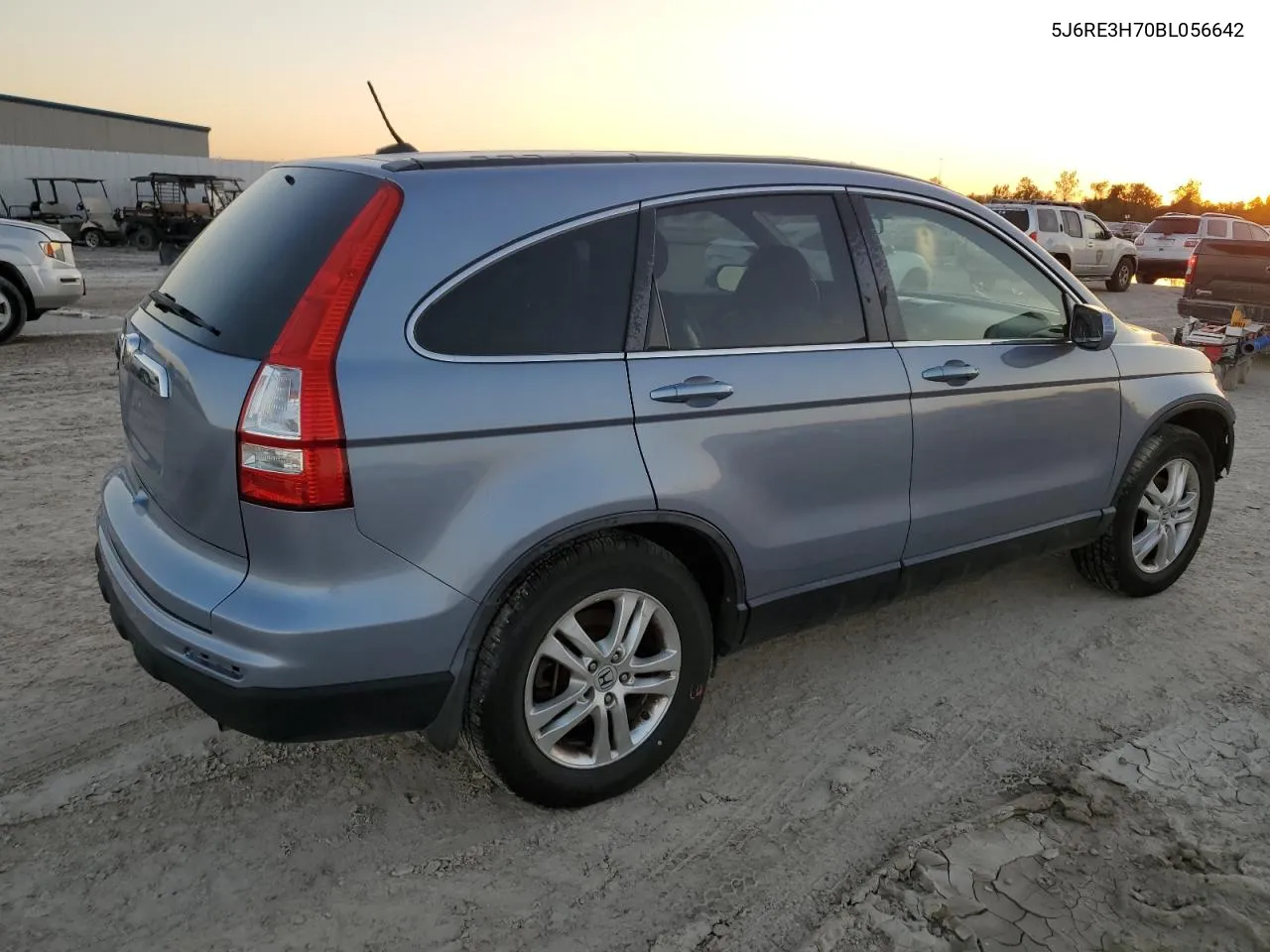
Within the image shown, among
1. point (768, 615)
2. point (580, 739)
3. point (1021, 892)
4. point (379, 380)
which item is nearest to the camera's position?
point (379, 380)

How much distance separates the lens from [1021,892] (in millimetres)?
2482

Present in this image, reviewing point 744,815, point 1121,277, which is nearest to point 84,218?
point 1121,277

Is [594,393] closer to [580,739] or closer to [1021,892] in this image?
[580,739]

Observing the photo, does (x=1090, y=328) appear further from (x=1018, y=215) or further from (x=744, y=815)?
(x=1018, y=215)

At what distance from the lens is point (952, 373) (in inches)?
131

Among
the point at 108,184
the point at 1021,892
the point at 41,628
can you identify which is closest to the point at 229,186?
the point at 108,184

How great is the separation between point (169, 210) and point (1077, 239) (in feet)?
80.5

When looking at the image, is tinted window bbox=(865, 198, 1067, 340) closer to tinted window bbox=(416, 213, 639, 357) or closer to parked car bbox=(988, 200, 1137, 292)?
tinted window bbox=(416, 213, 639, 357)

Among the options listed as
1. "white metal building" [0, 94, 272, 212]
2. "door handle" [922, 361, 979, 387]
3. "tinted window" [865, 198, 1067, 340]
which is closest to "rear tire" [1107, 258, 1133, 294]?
"tinted window" [865, 198, 1067, 340]

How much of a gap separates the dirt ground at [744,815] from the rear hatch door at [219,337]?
91cm

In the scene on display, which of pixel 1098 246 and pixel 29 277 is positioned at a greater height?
pixel 1098 246

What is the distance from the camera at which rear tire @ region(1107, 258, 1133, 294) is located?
20.8 metres

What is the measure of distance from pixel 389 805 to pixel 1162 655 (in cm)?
303

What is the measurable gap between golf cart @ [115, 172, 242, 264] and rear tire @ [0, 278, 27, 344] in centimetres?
1878
